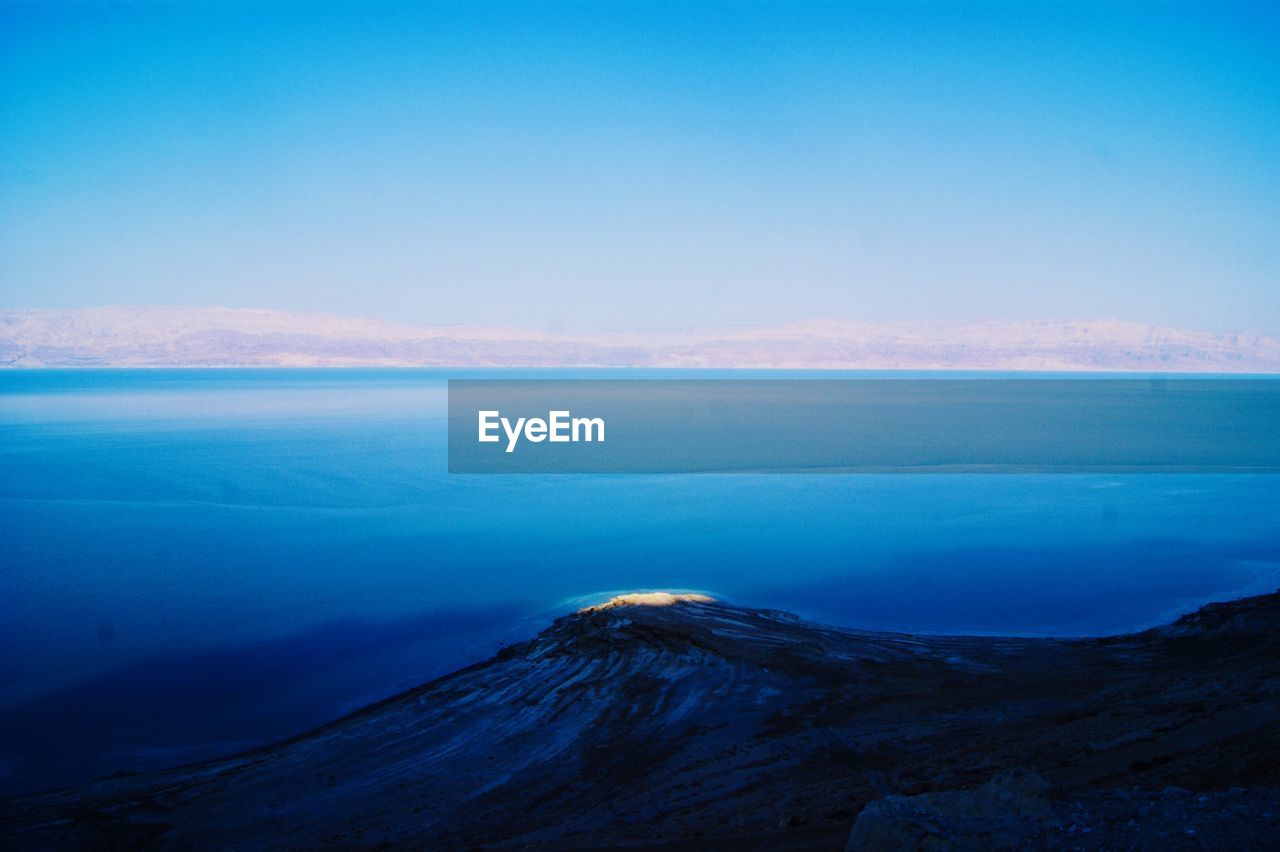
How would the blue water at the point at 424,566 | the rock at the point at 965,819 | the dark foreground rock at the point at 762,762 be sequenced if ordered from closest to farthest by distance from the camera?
1. the rock at the point at 965,819
2. the dark foreground rock at the point at 762,762
3. the blue water at the point at 424,566

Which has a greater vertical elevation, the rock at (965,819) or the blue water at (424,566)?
the rock at (965,819)

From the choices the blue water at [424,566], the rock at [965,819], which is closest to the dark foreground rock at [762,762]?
the rock at [965,819]

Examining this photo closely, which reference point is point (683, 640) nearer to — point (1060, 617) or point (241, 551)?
point (1060, 617)

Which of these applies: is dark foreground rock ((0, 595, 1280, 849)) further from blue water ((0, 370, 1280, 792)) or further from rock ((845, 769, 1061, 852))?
blue water ((0, 370, 1280, 792))

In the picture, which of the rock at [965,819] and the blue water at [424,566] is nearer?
the rock at [965,819]

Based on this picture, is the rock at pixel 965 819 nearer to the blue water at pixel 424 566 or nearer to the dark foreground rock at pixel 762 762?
the dark foreground rock at pixel 762 762

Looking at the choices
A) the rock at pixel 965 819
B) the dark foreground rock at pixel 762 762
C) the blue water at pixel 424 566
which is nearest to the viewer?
the rock at pixel 965 819

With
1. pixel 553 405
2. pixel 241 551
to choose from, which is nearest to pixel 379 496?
pixel 241 551

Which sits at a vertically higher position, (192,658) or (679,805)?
(679,805)
